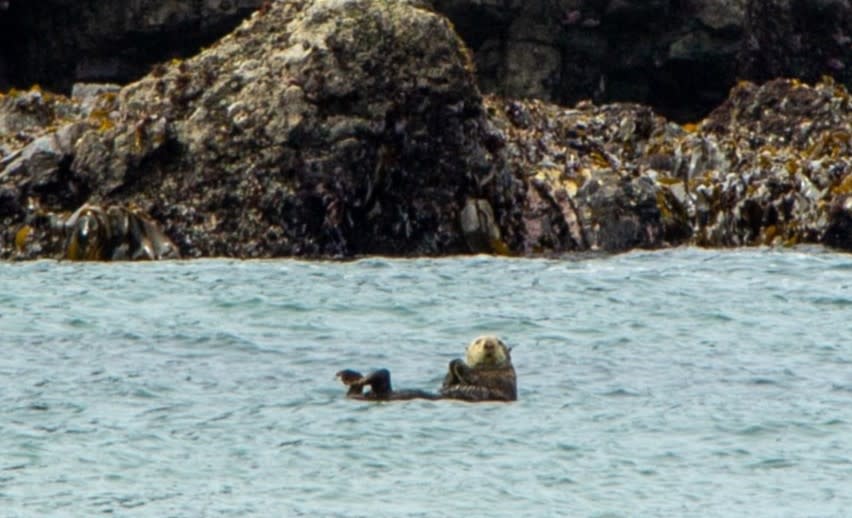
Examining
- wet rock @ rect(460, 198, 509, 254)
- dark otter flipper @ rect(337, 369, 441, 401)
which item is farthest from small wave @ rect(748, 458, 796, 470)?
wet rock @ rect(460, 198, 509, 254)

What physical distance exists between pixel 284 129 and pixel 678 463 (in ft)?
24.3

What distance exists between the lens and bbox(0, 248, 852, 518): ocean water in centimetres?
797

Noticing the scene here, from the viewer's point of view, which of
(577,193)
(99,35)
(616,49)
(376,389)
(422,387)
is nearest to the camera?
(376,389)

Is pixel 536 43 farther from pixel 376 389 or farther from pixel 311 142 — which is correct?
pixel 376 389

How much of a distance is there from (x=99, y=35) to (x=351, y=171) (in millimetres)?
11012

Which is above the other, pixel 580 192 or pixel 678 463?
pixel 580 192

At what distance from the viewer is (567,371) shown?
10.6 metres

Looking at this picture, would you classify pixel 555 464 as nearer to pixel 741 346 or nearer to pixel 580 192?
pixel 741 346

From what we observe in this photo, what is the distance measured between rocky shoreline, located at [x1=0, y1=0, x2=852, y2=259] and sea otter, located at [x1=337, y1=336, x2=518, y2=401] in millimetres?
5219

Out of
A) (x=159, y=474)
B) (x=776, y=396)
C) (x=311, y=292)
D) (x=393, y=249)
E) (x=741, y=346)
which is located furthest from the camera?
(x=393, y=249)

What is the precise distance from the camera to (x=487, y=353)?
9680 millimetres

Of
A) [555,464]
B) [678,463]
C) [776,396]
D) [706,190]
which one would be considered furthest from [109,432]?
[706,190]

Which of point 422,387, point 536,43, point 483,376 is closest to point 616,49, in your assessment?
point 536,43

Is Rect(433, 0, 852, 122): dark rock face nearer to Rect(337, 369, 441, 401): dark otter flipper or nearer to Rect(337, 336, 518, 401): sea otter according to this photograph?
Rect(337, 336, 518, 401): sea otter
